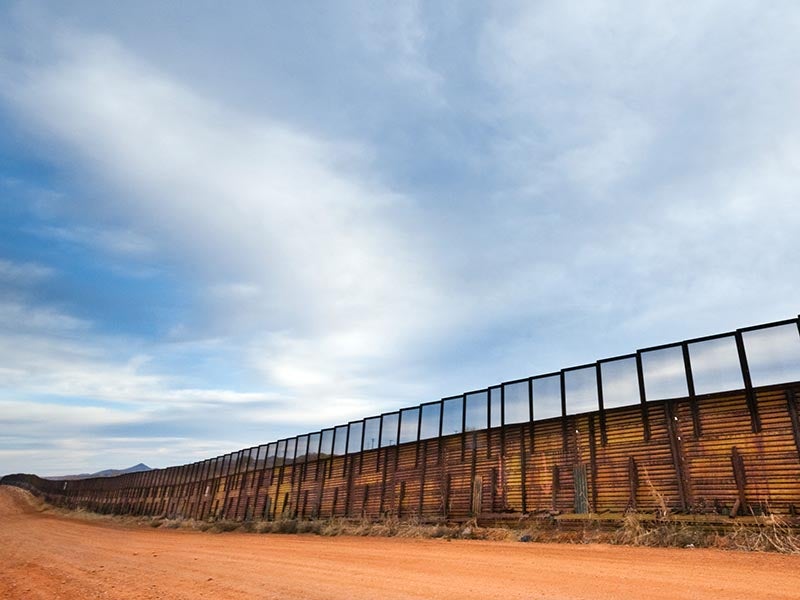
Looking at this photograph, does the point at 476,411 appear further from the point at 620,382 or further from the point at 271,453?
the point at 271,453

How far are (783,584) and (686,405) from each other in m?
9.17

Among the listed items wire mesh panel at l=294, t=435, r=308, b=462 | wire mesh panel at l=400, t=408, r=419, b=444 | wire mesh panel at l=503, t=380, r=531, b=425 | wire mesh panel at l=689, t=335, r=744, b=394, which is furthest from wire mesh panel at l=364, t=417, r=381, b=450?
wire mesh panel at l=689, t=335, r=744, b=394

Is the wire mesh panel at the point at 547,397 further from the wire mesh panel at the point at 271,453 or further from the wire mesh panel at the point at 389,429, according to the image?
the wire mesh panel at the point at 271,453

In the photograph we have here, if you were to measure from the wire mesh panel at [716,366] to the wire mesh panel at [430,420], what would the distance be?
11379 mm

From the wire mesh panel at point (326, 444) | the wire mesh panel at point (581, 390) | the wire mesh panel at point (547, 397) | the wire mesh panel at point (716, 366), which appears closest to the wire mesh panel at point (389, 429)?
the wire mesh panel at point (326, 444)

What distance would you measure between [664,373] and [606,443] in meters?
2.89

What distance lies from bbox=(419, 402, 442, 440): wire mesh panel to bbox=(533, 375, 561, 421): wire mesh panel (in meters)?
5.64

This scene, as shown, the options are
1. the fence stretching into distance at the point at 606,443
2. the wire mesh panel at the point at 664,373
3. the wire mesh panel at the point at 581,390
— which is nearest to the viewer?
the fence stretching into distance at the point at 606,443

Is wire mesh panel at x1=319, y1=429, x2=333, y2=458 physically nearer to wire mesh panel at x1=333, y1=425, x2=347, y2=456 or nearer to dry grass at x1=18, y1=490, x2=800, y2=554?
wire mesh panel at x1=333, y1=425, x2=347, y2=456

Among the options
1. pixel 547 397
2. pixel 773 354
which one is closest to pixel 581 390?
pixel 547 397

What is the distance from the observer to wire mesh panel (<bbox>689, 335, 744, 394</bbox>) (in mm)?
14312

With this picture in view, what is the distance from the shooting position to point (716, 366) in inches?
579

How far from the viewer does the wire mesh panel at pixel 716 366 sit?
563 inches

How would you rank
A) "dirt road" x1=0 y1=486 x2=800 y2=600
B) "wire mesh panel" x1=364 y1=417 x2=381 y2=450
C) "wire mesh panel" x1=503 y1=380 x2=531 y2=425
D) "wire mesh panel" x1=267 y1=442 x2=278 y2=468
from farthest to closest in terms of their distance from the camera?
"wire mesh panel" x1=267 y1=442 x2=278 y2=468 → "wire mesh panel" x1=364 y1=417 x2=381 y2=450 → "wire mesh panel" x1=503 y1=380 x2=531 y2=425 → "dirt road" x1=0 y1=486 x2=800 y2=600
